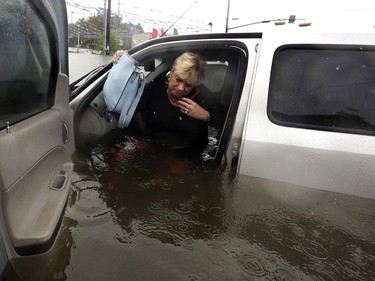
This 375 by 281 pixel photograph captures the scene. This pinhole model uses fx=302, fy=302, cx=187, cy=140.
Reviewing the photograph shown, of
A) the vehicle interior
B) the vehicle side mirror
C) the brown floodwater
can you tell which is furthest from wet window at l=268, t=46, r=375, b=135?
the vehicle side mirror

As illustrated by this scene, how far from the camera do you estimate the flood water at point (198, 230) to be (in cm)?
143

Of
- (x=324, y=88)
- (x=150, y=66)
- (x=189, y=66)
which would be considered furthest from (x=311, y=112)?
(x=150, y=66)

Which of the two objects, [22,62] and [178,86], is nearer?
[22,62]

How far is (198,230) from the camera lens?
1.75m

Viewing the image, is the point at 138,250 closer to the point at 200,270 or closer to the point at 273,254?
the point at 200,270

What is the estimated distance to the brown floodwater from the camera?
1.43 meters

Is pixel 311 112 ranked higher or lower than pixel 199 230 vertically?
higher

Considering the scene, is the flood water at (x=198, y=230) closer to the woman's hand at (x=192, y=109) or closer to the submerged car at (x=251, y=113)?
the submerged car at (x=251, y=113)

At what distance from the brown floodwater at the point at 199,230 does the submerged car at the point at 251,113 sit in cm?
14

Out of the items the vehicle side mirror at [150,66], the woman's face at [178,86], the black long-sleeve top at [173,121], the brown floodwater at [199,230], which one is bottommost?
the brown floodwater at [199,230]

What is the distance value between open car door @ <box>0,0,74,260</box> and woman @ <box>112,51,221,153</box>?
1082 mm

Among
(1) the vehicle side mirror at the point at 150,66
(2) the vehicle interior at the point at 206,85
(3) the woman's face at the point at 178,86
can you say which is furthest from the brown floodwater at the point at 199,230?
(1) the vehicle side mirror at the point at 150,66

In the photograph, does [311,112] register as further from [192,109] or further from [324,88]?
[192,109]

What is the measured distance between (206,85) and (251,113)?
1.24m
